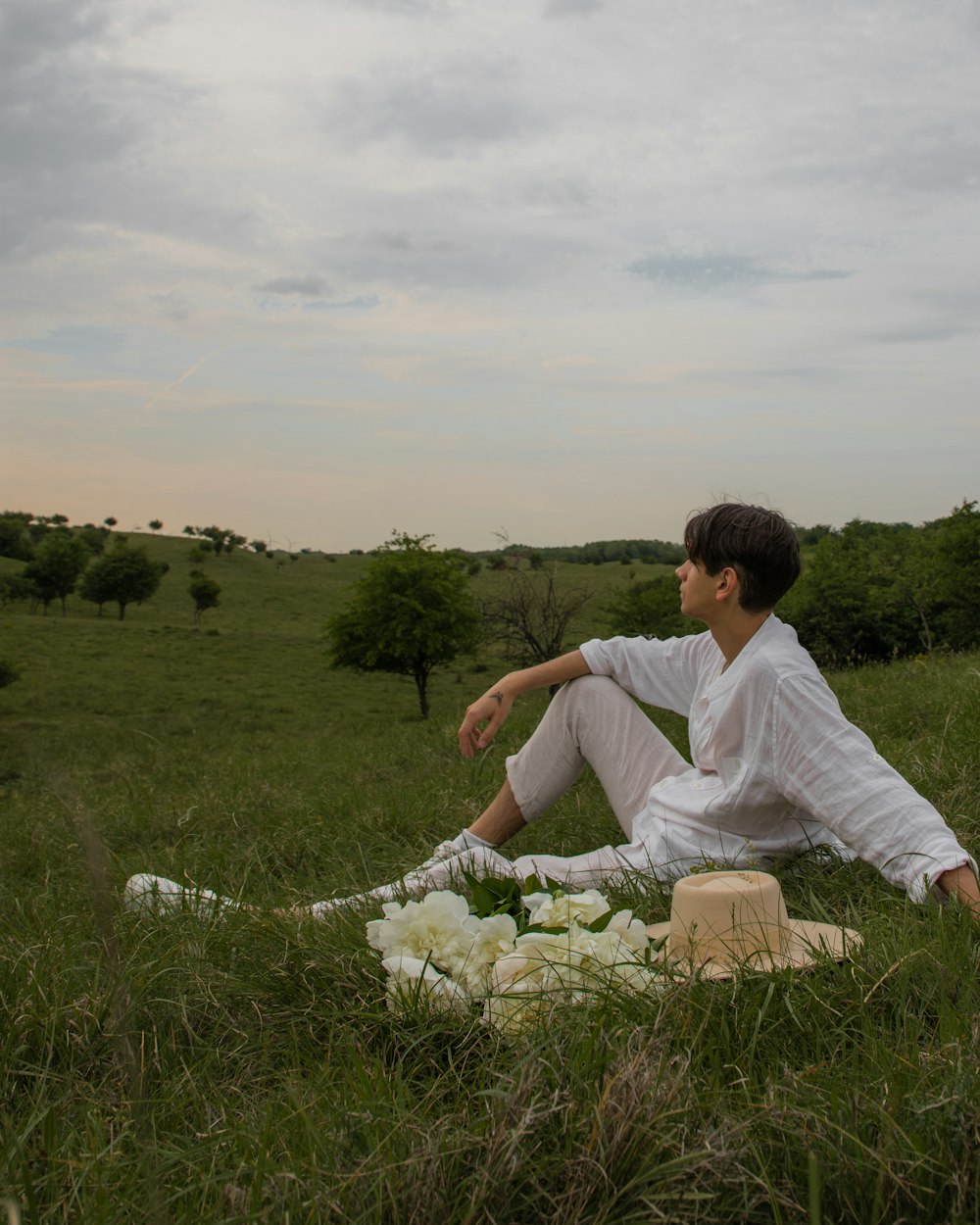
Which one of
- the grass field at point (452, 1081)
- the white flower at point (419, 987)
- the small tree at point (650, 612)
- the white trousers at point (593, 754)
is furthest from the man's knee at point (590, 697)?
the small tree at point (650, 612)

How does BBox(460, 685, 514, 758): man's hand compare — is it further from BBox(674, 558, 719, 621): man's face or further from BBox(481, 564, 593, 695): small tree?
BBox(481, 564, 593, 695): small tree

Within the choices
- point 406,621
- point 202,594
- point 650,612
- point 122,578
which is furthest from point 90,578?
point 650,612

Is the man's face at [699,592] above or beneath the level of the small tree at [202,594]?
above

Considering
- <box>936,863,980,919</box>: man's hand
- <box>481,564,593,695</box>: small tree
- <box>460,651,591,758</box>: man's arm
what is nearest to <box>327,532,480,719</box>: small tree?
<box>481,564,593,695</box>: small tree

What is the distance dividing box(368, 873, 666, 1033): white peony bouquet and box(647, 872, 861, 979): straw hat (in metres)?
0.14

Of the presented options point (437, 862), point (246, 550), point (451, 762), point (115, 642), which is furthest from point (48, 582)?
point (437, 862)

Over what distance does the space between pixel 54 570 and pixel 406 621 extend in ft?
125

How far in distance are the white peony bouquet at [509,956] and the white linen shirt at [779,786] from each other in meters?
0.95

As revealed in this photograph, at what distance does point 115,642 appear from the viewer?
5119cm

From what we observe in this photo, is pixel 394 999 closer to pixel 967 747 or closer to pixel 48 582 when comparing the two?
pixel 967 747

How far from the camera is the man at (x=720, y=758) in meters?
3.16

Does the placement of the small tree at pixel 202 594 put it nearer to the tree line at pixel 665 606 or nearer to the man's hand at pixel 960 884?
the tree line at pixel 665 606

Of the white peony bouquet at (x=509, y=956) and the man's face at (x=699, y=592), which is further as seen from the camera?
the man's face at (x=699, y=592)

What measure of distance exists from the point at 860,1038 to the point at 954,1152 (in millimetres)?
566
